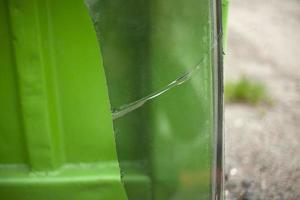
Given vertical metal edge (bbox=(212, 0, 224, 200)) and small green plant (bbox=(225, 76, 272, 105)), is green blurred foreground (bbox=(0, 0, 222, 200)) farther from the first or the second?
small green plant (bbox=(225, 76, 272, 105))

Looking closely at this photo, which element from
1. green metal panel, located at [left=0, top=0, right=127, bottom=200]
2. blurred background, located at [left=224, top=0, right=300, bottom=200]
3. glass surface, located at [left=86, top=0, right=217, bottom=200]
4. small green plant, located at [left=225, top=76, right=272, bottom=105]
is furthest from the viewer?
small green plant, located at [left=225, top=76, right=272, bottom=105]

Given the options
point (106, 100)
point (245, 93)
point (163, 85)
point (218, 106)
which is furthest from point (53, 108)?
point (245, 93)

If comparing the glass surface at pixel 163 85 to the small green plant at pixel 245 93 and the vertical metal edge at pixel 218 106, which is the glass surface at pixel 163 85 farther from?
the small green plant at pixel 245 93

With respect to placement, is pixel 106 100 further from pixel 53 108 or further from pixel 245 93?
pixel 245 93

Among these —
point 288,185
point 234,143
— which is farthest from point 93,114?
point 234,143

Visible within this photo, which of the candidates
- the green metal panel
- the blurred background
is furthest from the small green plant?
the green metal panel

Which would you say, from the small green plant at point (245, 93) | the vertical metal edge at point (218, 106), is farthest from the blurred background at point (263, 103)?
the vertical metal edge at point (218, 106)

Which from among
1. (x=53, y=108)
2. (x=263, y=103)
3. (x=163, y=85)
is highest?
(x=163, y=85)
